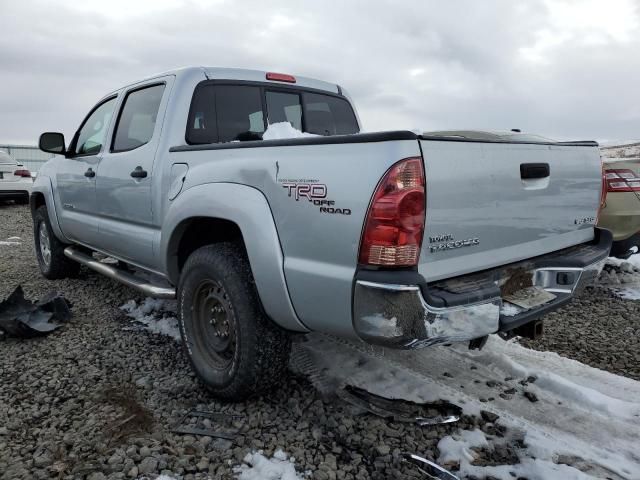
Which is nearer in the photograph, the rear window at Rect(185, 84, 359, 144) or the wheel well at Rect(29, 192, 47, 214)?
the rear window at Rect(185, 84, 359, 144)

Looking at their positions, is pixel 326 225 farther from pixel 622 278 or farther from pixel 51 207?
pixel 622 278

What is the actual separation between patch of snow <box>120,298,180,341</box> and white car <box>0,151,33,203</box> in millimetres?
9122

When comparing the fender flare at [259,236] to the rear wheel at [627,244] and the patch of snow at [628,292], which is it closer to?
the rear wheel at [627,244]

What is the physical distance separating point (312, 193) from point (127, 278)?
2185mm

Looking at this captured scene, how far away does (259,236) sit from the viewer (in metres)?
2.43

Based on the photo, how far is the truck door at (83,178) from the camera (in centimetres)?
429

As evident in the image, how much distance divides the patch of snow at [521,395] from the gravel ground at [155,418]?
0.42 ft

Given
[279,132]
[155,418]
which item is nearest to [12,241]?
[279,132]

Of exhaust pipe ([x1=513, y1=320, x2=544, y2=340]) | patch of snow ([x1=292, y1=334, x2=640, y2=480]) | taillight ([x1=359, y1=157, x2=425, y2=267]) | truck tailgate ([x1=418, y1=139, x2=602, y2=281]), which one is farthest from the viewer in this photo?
exhaust pipe ([x1=513, y1=320, x2=544, y2=340])

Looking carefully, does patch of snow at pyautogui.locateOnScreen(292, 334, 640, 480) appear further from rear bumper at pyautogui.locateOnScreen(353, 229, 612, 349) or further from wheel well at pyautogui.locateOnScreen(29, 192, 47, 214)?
wheel well at pyautogui.locateOnScreen(29, 192, 47, 214)

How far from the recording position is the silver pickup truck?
2.02m

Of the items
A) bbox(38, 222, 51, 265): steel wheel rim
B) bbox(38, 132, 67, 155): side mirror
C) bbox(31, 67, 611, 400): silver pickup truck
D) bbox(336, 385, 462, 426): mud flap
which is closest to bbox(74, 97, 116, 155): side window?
bbox(38, 132, 67, 155): side mirror

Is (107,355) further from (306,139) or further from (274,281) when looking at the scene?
(306,139)

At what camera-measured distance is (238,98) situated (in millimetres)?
3582
